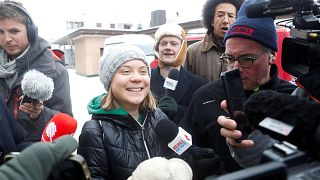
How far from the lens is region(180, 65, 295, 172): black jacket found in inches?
59.9

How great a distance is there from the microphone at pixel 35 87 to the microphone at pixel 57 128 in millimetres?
177

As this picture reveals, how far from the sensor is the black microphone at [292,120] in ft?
1.57

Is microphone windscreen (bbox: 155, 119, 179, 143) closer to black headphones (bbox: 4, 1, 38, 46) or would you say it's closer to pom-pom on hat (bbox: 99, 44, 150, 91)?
pom-pom on hat (bbox: 99, 44, 150, 91)

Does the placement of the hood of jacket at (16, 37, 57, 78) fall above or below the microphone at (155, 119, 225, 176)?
above

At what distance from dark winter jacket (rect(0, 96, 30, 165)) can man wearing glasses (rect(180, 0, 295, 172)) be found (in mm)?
968

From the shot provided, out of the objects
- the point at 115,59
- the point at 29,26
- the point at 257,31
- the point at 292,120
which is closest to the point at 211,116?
the point at 257,31

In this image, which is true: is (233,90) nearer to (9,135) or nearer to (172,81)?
(9,135)

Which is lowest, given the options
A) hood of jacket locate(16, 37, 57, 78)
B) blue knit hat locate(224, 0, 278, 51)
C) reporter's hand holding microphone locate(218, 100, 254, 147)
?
reporter's hand holding microphone locate(218, 100, 254, 147)

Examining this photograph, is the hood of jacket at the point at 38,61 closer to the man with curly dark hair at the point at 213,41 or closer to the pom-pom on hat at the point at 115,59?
the pom-pom on hat at the point at 115,59

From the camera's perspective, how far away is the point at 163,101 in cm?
216

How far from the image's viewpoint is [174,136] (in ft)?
4.76

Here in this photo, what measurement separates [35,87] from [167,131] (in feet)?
2.69

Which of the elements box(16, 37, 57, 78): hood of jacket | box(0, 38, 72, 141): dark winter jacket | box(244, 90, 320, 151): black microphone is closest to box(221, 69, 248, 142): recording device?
box(244, 90, 320, 151): black microphone

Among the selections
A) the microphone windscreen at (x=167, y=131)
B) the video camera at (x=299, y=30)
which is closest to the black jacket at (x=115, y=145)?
the microphone windscreen at (x=167, y=131)
